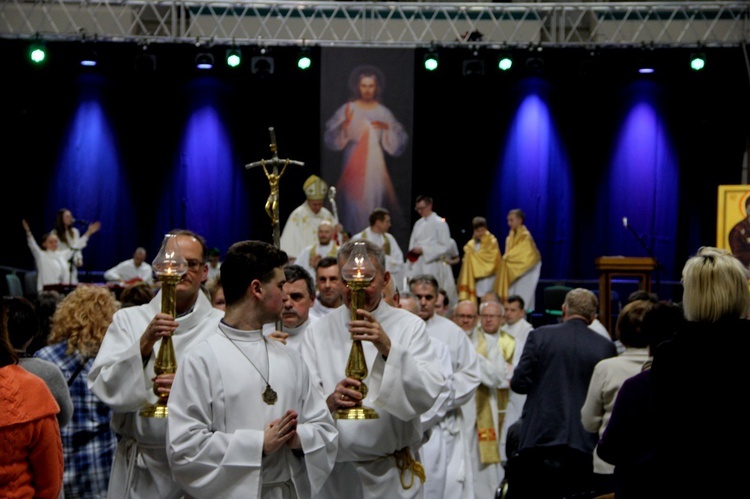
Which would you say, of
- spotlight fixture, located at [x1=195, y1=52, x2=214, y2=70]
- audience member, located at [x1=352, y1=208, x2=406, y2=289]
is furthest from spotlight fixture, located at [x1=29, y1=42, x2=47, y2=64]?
audience member, located at [x1=352, y1=208, x2=406, y2=289]

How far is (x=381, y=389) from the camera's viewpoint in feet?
17.0

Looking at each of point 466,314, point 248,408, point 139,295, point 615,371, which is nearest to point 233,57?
point 466,314

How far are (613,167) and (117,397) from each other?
58.4ft

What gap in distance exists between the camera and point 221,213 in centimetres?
2198

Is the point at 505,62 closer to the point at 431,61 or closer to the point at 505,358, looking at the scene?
the point at 431,61

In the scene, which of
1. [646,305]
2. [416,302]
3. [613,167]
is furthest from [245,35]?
[646,305]

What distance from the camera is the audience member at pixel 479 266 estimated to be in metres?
19.4

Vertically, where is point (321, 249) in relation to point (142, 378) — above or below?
above

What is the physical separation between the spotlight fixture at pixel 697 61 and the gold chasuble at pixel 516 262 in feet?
12.4

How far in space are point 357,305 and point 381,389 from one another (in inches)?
19.6

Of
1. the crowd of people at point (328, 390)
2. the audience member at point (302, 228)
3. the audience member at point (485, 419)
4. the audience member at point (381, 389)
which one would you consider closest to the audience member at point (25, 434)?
the crowd of people at point (328, 390)

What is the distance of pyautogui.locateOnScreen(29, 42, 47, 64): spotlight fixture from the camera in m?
18.2

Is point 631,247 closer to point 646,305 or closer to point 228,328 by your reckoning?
point 646,305

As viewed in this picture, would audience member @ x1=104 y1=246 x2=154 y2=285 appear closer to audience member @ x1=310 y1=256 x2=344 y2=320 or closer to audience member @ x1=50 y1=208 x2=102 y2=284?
audience member @ x1=50 y1=208 x2=102 y2=284
